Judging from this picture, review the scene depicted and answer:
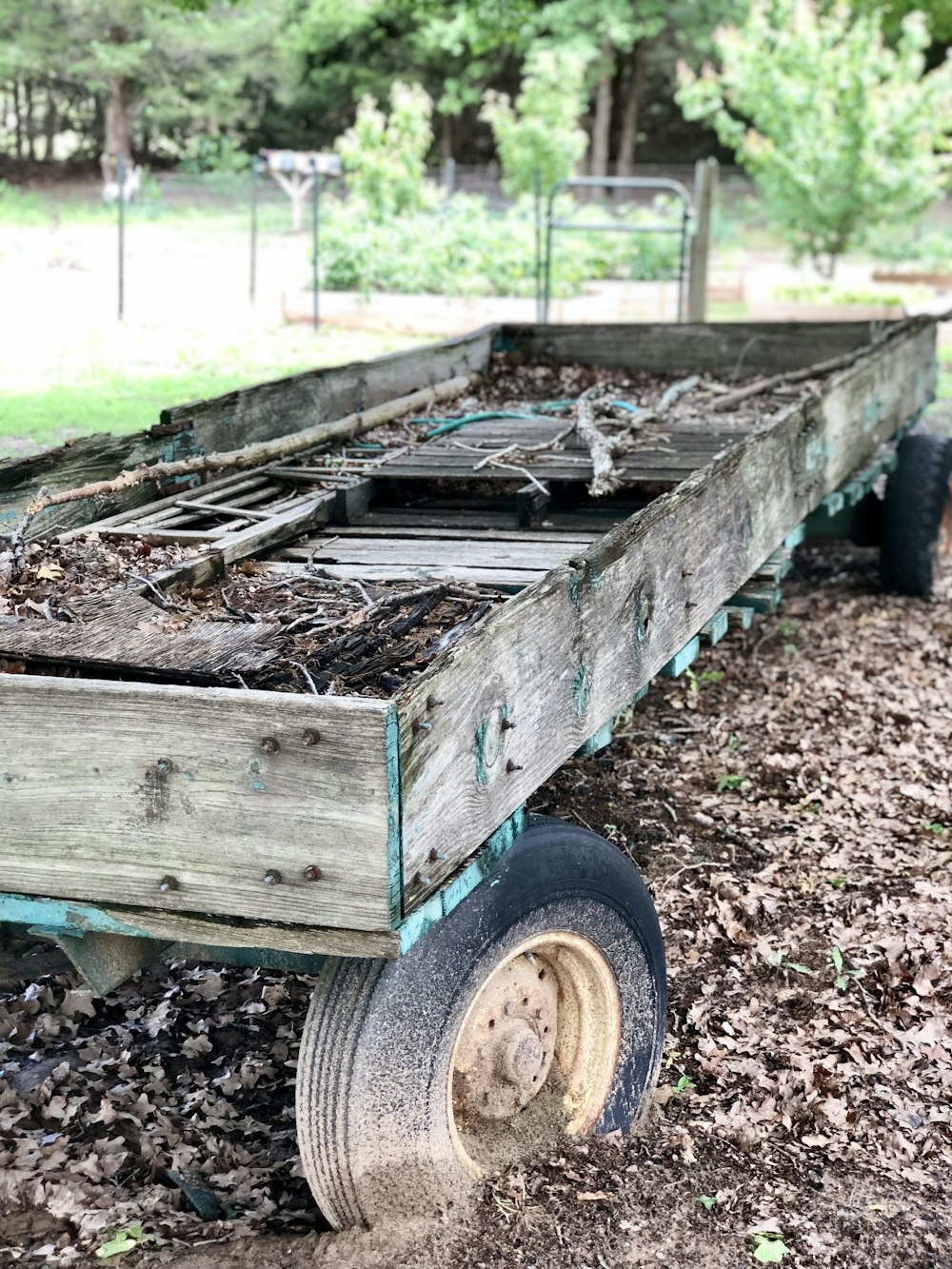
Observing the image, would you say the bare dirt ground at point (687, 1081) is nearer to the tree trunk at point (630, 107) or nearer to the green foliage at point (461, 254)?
the green foliage at point (461, 254)

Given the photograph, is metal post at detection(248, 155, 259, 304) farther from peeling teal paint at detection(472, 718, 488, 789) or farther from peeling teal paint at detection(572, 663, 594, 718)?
peeling teal paint at detection(472, 718, 488, 789)

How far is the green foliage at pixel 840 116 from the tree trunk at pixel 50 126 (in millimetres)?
11002

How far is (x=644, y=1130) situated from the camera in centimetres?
317

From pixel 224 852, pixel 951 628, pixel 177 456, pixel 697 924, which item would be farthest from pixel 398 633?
pixel 951 628

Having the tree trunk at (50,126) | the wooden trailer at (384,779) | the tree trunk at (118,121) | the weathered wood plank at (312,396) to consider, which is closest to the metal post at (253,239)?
the tree trunk at (118,121)

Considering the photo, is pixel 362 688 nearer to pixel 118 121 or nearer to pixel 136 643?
pixel 136 643

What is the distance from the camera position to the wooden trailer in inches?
84.9

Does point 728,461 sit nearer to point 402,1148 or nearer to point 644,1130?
point 644,1130

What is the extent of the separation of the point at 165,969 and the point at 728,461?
214 centimetres

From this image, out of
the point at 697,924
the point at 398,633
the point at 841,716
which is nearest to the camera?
the point at 398,633

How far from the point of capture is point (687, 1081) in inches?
135

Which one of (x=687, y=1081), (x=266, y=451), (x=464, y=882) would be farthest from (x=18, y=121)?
(x=464, y=882)

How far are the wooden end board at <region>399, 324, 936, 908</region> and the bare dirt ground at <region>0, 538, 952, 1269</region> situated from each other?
2.78 feet

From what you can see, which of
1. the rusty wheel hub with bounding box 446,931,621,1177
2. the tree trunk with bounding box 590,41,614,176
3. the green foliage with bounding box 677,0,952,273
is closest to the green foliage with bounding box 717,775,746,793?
the rusty wheel hub with bounding box 446,931,621,1177
